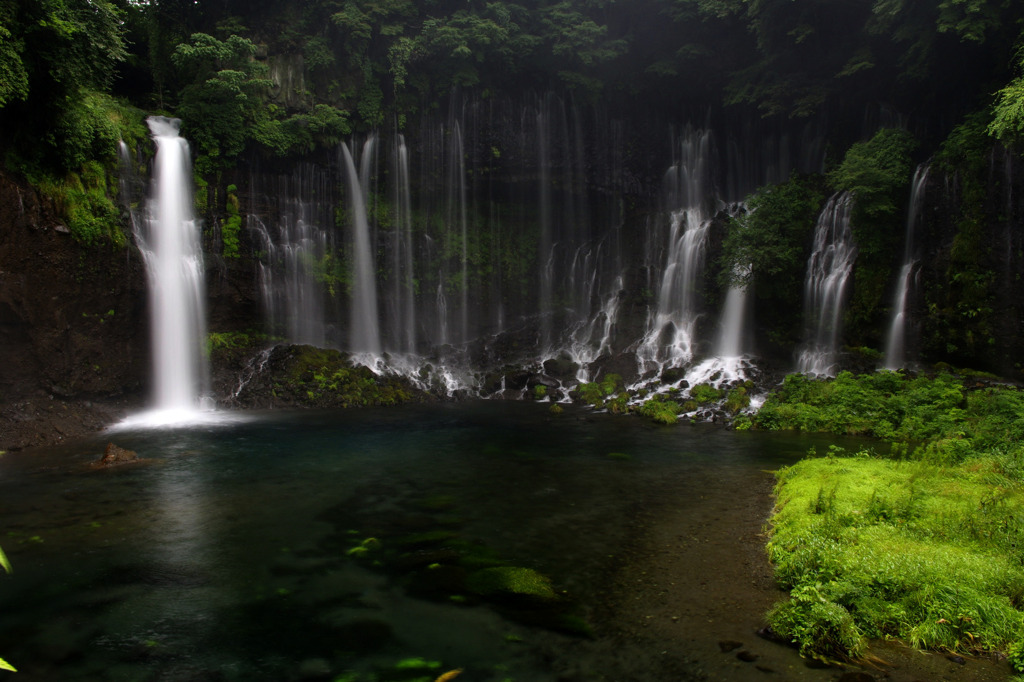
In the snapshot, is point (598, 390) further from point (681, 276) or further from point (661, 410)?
point (681, 276)

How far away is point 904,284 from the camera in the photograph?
20.2 metres

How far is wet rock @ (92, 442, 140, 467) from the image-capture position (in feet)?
42.7

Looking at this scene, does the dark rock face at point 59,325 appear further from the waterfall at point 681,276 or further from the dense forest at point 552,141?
the waterfall at point 681,276

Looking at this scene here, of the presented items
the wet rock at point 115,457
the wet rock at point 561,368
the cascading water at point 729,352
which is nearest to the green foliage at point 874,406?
the cascading water at point 729,352

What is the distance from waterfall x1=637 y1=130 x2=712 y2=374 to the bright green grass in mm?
15409

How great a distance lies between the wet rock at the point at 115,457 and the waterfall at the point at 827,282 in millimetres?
19657

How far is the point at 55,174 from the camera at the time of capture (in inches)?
690

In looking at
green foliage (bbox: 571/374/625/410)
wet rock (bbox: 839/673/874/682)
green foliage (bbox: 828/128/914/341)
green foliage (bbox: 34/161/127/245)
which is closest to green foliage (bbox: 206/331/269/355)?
green foliage (bbox: 34/161/127/245)

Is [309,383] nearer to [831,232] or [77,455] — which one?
[77,455]

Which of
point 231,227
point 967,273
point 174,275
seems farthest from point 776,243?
point 174,275

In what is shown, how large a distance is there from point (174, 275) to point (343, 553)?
1720 centimetres

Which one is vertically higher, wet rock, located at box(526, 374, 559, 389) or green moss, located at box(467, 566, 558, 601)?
wet rock, located at box(526, 374, 559, 389)

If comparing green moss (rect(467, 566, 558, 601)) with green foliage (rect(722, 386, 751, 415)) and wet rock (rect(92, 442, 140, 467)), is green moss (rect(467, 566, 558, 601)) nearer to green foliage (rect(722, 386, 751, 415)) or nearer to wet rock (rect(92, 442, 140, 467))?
wet rock (rect(92, 442, 140, 467))

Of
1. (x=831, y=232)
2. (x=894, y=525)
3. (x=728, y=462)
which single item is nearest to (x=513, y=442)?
(x=728, y=462)
